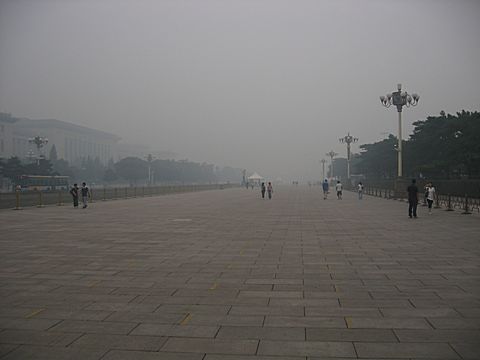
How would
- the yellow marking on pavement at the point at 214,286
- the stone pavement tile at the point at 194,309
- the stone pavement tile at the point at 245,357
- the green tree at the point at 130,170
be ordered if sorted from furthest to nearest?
1. the green tree at the point at 130,170
2. the yellow marking on pavement at the point at 214,286
3. the stone pavement tile at the point at 194,309
4. the stone pavement tile at the point at 245,357

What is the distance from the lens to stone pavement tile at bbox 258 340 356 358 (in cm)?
388

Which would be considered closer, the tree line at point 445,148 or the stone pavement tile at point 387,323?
the stone pavement tile at point 387,323

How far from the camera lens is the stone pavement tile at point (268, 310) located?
5.01 meters

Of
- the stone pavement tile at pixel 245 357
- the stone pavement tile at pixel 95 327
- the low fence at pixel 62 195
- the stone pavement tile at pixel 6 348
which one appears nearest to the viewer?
the stone pavement tile at pixel 245 357

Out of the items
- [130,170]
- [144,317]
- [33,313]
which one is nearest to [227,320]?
[144,317]

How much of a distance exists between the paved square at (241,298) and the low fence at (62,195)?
49.1ft

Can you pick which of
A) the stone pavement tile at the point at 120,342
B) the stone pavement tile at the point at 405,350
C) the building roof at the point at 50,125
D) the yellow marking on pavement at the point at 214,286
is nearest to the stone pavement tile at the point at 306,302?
the yellow marking on pavement at the point at 214,286

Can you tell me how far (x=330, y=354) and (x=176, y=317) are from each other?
72.6 inches

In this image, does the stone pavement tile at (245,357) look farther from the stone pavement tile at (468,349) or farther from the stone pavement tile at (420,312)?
the stone pavement tile at (420,312)

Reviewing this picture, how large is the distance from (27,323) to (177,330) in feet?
5.53

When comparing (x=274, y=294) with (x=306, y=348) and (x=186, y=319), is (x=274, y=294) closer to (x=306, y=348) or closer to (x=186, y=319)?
(x=186, y=319)

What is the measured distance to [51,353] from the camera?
154 inches

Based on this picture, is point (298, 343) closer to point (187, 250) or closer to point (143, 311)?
point (143, 311)

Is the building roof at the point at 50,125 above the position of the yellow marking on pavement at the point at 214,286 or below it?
above
